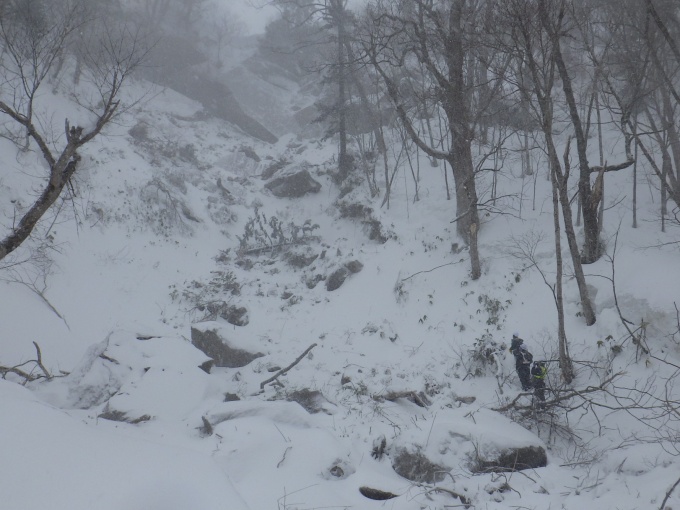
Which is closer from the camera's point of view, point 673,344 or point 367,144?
point 673,344

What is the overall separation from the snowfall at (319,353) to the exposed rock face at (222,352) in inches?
11.0

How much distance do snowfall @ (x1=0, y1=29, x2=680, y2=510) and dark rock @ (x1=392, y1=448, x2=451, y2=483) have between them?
0.11 meters

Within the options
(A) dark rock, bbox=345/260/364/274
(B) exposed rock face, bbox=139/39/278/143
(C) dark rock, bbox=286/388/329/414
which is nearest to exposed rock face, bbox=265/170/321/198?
(A) dark rock, bbox=345/260/364/274

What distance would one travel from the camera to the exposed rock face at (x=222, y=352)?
10047 mm

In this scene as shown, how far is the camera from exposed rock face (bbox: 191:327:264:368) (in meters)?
10.0

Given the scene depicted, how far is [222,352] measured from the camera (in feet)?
33.1

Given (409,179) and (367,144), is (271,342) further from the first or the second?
(367,144)

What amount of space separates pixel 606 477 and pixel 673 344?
11.6ft

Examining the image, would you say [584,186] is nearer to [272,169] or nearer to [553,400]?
[553,400]

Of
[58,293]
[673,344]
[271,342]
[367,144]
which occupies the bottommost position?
[271,342]

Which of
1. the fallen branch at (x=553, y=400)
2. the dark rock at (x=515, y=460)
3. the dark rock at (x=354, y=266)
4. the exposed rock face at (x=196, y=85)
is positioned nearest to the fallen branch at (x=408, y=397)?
the fallen branch at (x=553, y=400)

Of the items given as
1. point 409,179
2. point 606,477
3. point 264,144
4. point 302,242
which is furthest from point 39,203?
point 264,144

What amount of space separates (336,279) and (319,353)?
4.18 metres

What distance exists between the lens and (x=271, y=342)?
38.1 ft
